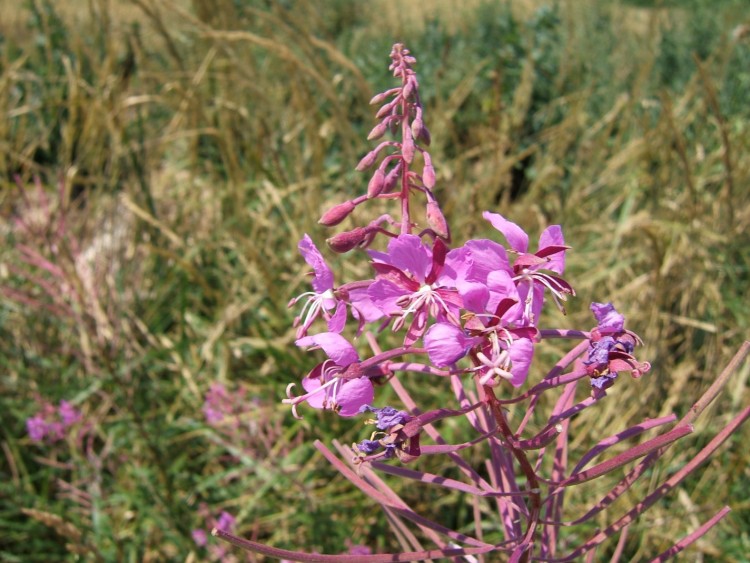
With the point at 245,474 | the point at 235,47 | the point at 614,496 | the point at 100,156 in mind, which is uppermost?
the point at 235,47

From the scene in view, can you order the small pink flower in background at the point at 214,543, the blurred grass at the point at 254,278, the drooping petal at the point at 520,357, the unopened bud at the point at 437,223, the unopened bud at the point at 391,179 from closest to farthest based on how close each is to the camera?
the drooping petal at the point at 520,357 < the unopened bud at the point at 437,223 < the unopened bud at the point at 391,179 < the small pink flower in background at the point at 214,543 < the blurred grass at the point at 254,278

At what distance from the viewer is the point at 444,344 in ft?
2.60

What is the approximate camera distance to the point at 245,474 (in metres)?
2.27

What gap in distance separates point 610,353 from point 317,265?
403mm

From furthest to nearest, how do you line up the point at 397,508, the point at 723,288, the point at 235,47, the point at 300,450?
the point at 235,47 → the point at 723,288 → the point at 300,450 → the point at 397,508

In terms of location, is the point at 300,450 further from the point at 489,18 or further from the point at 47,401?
the point at 489,18

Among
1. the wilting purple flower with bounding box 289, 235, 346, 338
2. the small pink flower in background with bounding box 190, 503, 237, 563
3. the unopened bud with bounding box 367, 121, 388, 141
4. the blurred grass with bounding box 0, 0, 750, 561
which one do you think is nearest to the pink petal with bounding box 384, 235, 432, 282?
the wilting purple flower with bounding box 289, 235, 346, 338

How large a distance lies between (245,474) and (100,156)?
1875 millimetres

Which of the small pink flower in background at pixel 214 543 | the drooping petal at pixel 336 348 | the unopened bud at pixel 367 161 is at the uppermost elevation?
the unopened bud at pixel 367 161

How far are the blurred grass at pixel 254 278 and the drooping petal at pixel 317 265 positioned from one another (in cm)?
101

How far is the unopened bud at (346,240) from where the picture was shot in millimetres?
940

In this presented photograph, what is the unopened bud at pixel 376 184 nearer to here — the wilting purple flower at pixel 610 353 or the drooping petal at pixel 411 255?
the drooping petal at pixel 411 255

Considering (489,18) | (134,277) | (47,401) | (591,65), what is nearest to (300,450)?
(47,401)

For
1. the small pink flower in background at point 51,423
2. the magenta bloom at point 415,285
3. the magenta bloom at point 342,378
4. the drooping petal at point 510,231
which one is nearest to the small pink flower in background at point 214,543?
the small pink flower in background at point 51,423
